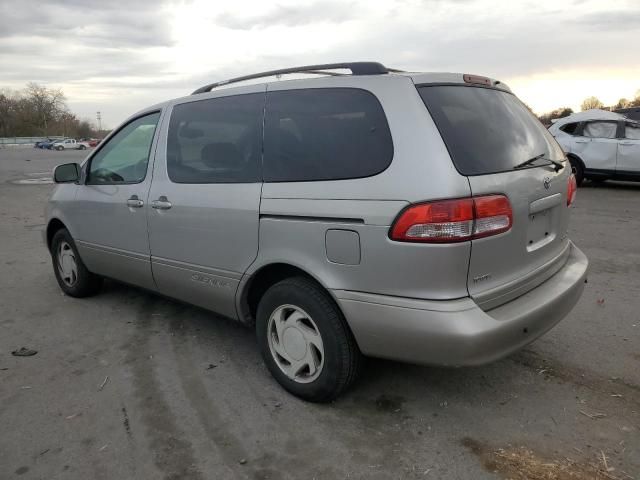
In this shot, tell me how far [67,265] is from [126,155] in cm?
153

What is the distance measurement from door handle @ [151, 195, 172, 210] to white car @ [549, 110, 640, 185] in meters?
11.5

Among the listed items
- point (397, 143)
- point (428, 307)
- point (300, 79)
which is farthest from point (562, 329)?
point (300, 79)

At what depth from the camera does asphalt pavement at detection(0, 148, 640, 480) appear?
2525mm

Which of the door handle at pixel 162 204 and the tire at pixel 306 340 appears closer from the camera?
the tire at pixel 306 340

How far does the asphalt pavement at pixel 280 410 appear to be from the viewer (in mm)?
2525

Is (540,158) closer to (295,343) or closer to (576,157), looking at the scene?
(295,343)

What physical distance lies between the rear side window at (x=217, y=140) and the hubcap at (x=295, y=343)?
0.84 meters

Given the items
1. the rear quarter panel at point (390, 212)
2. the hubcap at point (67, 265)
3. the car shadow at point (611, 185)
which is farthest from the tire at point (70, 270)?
the car shadow at point (611, 185)

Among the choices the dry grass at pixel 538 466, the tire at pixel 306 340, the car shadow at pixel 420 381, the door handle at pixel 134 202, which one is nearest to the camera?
the dry grass at pixel 538 466

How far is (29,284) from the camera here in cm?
565

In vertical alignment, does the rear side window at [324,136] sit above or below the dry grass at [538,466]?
above

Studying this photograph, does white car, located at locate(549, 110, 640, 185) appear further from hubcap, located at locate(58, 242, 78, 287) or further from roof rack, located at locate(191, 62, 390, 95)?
hubcap, located at locate(58, 242, 78, 287)

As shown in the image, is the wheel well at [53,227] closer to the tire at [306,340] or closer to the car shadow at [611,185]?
the tire at [306,340]

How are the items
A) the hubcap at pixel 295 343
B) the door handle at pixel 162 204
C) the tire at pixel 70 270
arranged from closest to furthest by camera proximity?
the hubcap at pixel 295 343
the door handle at pixel 162 204
the tire at pixel 70 270
